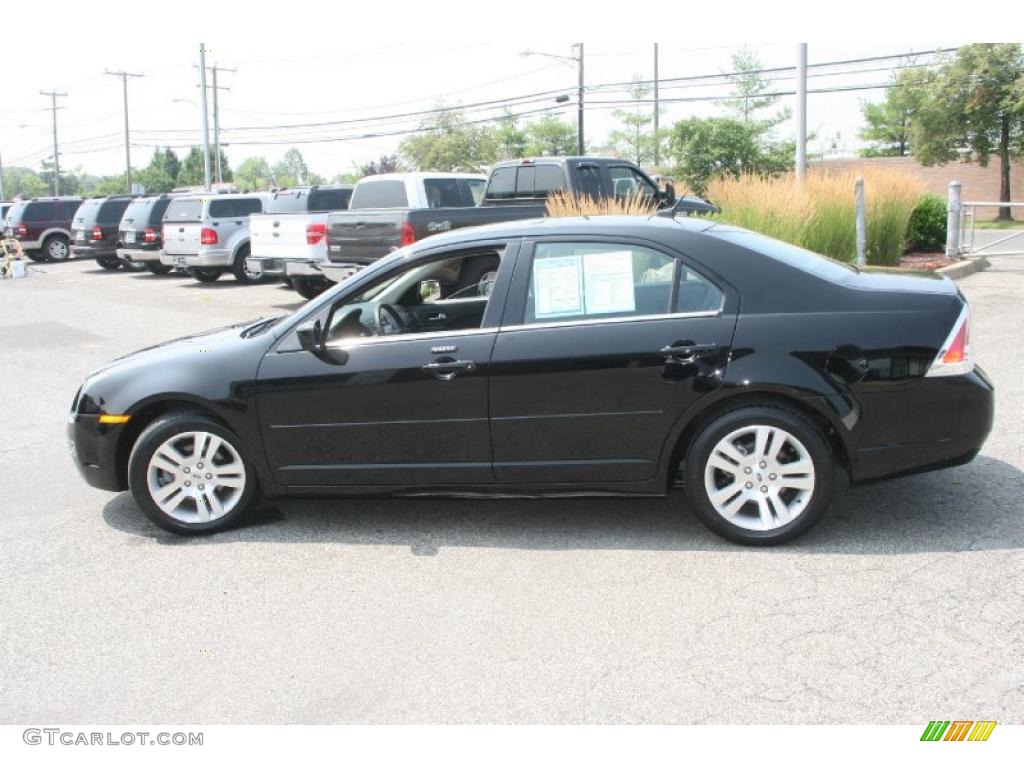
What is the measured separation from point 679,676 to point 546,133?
6594cm

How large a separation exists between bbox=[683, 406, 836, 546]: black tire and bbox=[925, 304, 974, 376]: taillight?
65 cm

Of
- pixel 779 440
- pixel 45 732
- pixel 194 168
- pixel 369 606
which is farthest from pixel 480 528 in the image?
pixel 194 168

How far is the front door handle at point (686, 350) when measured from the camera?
484 centimetres

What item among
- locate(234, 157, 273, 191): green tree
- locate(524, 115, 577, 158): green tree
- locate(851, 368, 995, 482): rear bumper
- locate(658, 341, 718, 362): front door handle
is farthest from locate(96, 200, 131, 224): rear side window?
locate(234, 157, 273, 191): green tree

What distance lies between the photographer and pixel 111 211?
→ 27.5 meters

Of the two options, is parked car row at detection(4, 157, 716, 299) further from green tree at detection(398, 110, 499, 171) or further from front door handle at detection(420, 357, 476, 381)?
green tree at detection(398, 110, 499, 171)

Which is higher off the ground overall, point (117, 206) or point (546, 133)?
point (546, 133)

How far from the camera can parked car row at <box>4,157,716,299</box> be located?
1275 centimetres

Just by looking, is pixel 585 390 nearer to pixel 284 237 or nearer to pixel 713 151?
pixel 284 237

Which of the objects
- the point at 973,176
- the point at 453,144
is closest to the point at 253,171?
the point at 453,144

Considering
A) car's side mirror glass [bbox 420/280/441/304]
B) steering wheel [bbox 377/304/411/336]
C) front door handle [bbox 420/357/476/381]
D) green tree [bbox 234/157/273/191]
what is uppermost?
green tree [bbox 234/157/273/191]

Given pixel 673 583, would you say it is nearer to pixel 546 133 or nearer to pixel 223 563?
pixel 223 563

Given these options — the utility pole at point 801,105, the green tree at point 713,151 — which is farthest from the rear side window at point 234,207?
the green tree at point 713,151

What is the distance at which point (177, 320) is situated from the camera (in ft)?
49.7
